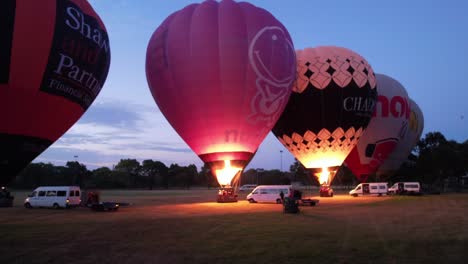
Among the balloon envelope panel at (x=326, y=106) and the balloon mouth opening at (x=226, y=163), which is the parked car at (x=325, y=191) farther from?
the balloon mouth opening at (x=226, y=163)

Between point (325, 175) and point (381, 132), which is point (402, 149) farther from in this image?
point (325, 175)


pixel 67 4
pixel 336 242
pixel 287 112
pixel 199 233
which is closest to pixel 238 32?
pixel 287 112

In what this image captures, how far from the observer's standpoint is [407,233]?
13781 mm

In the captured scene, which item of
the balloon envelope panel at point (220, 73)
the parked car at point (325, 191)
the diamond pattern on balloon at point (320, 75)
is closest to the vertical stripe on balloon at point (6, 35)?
the balloon envelope panel at point (220, 73)

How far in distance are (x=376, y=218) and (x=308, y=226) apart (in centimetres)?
419

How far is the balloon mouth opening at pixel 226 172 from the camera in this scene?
91.7ft

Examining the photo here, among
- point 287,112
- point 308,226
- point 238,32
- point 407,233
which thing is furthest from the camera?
point 287,112

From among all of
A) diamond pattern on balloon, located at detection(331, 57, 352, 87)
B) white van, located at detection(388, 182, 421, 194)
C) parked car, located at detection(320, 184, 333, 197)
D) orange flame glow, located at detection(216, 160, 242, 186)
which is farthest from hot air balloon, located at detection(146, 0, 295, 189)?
white van, located at detection(388, 182, 421, 194)

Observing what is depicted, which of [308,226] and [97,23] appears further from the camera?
[97,23]

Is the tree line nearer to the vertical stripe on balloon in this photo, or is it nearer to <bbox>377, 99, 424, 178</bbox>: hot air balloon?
<bbox>377, 99, 424, 178</bbox>: hot air balloon

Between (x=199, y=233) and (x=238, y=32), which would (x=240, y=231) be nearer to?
(x=199, y=233)

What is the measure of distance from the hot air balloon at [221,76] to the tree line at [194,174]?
Result: 3.41 m

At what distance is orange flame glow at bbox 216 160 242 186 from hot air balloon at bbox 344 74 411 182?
59.9 feet

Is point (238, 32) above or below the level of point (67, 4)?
above
